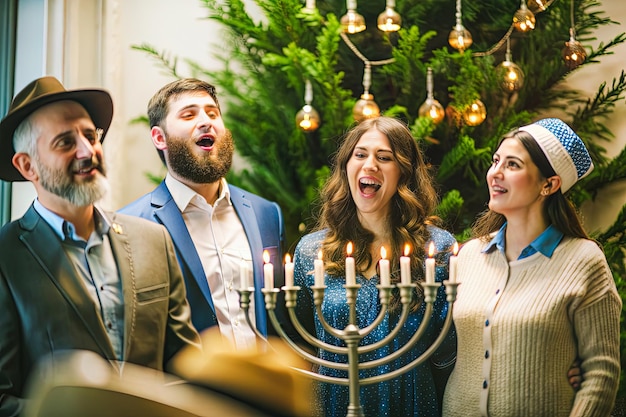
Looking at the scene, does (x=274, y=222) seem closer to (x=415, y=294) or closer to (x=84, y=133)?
(x=415, y=294)

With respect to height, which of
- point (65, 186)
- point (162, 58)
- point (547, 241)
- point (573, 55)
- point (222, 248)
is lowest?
point (222, 248)

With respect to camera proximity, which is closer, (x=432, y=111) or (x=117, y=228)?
(x=117, y=228)

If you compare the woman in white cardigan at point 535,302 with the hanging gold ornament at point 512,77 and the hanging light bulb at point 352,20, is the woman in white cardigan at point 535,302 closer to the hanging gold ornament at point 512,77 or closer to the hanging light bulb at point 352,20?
the hanging gold ornament at point 512,77

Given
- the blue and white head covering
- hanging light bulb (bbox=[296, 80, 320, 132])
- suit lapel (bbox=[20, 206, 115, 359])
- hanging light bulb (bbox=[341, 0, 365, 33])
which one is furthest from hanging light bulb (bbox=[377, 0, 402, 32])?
suit lapel (bbox=[20, 206, 115, 359])

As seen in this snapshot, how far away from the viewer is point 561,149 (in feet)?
7.88

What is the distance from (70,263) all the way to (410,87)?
7.57 ft

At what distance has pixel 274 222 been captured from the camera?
3014mm

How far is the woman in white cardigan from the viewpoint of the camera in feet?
7.31

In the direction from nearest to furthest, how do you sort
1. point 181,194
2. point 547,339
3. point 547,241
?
point 547,339, point 547,241, point 181,194

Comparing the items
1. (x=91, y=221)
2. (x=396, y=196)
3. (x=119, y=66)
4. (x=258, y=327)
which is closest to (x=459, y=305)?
(x=396, y=196)

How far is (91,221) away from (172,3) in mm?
2379

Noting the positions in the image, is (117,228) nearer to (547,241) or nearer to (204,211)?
(204,211)

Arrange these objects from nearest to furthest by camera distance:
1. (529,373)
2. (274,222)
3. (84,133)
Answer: (84,133), (529,373), (274,222)

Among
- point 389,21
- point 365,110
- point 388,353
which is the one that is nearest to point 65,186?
point 388,353
